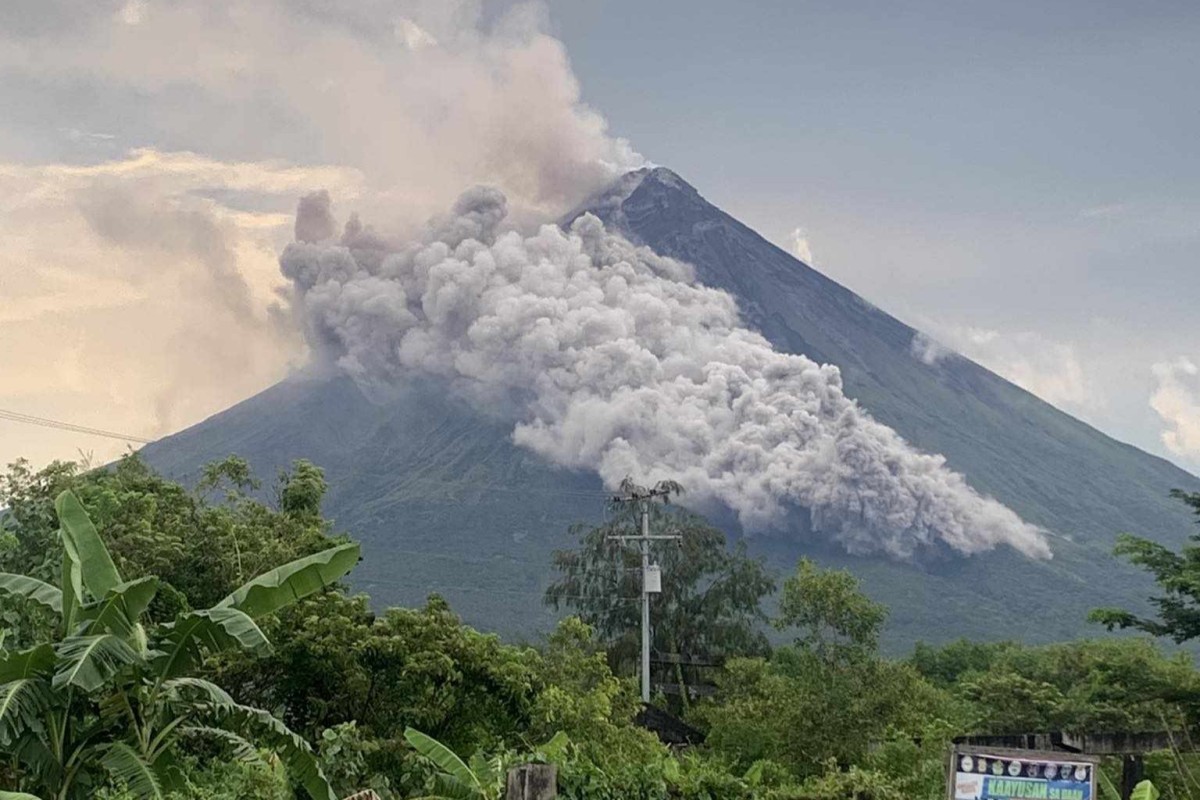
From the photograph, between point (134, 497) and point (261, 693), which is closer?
point (261, 693)

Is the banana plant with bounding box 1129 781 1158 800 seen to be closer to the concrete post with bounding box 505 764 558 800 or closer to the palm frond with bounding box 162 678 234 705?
the concrete post with bounding box 505 764 558 800

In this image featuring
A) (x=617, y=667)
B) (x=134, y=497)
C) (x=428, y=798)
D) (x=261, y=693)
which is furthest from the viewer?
(x=617, y=667)

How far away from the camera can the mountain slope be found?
10425 cm

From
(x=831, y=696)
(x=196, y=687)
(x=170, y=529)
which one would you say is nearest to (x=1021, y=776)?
(x=196, y=687)

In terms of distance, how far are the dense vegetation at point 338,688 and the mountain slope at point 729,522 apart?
66.5 metres

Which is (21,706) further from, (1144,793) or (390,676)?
(1144,793)

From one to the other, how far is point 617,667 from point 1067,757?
3085 centimetres

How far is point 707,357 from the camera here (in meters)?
133

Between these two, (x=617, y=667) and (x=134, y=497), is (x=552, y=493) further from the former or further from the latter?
(x=134, y=497)

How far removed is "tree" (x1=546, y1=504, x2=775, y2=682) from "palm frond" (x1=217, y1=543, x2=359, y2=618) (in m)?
28.5

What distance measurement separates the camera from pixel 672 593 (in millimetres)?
40344

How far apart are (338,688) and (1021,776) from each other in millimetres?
8792

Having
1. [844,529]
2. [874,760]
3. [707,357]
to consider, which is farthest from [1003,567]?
[874,760]

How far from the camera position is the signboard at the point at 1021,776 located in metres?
6.98
